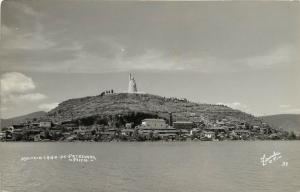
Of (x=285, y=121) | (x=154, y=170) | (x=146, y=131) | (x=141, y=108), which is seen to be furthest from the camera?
(x=146, y=131)

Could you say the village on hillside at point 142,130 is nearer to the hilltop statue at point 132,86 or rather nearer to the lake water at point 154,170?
the lake water at point 154,170

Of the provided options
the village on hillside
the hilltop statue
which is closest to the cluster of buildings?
the village on hillside

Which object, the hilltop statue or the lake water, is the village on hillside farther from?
the hilltop statue

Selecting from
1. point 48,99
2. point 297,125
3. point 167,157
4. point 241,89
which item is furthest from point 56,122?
point 297,125

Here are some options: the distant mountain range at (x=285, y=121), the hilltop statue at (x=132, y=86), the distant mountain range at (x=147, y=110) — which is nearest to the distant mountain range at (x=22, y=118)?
the distant mountain range at (x=147, y=110)

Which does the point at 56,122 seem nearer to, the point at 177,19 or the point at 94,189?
the point at 94,189

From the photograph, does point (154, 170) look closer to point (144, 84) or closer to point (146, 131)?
Result: point (146, 131)

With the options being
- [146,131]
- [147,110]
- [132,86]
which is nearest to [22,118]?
[132,86]
